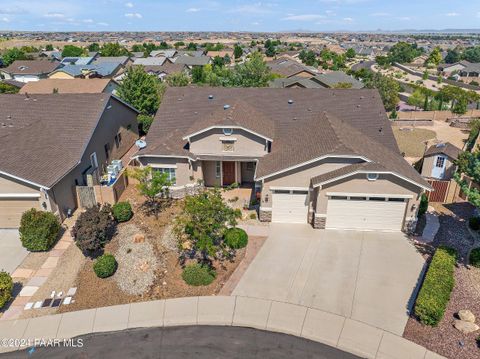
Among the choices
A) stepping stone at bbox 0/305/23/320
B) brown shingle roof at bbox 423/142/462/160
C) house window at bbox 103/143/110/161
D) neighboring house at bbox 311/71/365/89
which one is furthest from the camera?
neighboring house at bbox 311/71/365/89

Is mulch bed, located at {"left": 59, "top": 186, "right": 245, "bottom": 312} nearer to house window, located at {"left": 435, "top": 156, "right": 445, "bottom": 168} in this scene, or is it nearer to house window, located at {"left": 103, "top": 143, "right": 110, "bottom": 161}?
house window, located at {"left": 103, "top": 143, "right": 110, "bottom": 161}

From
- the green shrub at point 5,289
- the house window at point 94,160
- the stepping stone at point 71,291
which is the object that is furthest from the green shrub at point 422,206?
the house window at point 94,160

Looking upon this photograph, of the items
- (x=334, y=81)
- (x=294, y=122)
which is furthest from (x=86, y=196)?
(x=334, y=81)

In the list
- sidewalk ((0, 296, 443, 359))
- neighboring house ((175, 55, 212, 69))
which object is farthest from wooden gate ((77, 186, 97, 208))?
neighboring house ((175, 55, 212, 69))

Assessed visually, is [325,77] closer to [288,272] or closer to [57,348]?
[288,272]

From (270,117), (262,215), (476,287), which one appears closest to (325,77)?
(270,117)

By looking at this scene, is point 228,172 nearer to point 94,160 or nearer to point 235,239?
point 235,239
